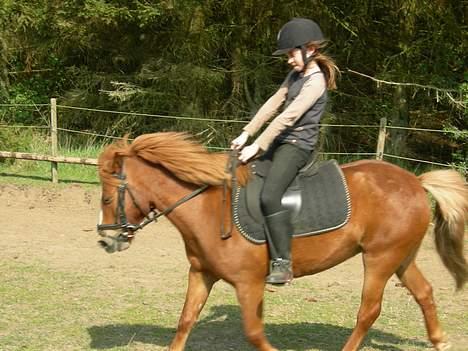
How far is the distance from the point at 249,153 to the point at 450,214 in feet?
5.38

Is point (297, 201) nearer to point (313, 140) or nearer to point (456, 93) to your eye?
point (313, 140)

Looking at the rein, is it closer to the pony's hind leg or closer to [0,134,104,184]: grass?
the pony's hind leg

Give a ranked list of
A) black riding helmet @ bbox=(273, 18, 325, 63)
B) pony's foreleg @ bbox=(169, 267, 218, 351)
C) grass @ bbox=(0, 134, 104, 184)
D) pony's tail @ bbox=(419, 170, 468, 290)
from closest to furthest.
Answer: black riding helmet @ bbox=(273, 18, 325, 63) < pony's foreleg @ bbox=(169, 267, 218, 351) < pony's tail @ bbox=(419, 170, 468, 290) < grass @ bbox=(0, 134, 104, 184)

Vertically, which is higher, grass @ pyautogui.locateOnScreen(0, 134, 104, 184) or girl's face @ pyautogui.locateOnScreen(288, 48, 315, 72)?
girl's face @ pyautogui.locateOnScreen(288, 48, 315, 72)

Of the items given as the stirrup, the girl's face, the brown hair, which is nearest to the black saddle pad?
the stirrup

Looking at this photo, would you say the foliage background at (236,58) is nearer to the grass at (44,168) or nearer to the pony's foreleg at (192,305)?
the grass at (44,168)

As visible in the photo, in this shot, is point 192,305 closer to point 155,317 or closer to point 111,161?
point 111,161

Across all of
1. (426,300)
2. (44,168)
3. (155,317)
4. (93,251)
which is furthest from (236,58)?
(426,300)

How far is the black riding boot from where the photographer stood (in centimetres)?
457

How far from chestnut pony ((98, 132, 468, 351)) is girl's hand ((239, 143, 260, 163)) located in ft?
0.28

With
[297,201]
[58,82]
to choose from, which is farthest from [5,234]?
[58,82]

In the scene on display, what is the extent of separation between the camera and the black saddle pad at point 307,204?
4.63m

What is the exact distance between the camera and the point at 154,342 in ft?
17.7

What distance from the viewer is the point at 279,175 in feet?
15.1
